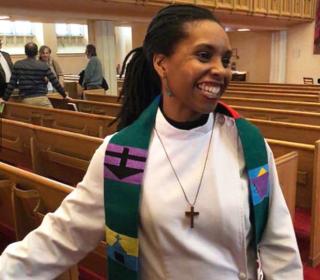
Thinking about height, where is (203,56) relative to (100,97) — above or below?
above

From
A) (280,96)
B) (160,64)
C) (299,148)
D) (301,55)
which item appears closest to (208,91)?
(160,64)

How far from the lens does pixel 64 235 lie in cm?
112

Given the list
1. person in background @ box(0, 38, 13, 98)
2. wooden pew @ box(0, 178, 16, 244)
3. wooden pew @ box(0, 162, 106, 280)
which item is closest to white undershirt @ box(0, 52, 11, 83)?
person in background @ box(0, 38, 13, 98)

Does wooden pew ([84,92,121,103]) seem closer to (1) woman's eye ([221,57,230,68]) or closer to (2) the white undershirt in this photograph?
(2) the white undershirt

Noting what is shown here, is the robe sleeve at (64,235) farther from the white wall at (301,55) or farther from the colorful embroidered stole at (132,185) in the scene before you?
the white wall at (301,55)

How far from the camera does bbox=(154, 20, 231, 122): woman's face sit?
1.02 meters

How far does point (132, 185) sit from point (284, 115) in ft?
12.5

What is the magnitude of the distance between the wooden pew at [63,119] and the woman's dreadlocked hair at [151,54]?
9.03 ft

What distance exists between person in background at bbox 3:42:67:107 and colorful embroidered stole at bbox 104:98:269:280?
4806mm

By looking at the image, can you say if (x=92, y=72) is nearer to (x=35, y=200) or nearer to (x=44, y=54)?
(x=44, y=54)

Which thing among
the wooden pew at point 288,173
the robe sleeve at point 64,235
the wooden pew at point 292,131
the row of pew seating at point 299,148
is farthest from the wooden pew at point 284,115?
the robe sleeve at point 64,235

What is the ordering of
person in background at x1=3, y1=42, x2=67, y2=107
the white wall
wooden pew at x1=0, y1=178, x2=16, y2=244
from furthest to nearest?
1. the white wall
2. person in background at x1=3, y1=42, x2=67, y2=107
3. wooden pew at x1=0, y1=178, x2=16, y2=244

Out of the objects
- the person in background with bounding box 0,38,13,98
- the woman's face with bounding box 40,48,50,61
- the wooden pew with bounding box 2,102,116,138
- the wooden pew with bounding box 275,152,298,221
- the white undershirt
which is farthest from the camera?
the woman's face with bounding box 40,48,50,61

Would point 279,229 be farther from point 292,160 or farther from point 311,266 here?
point 311,266
